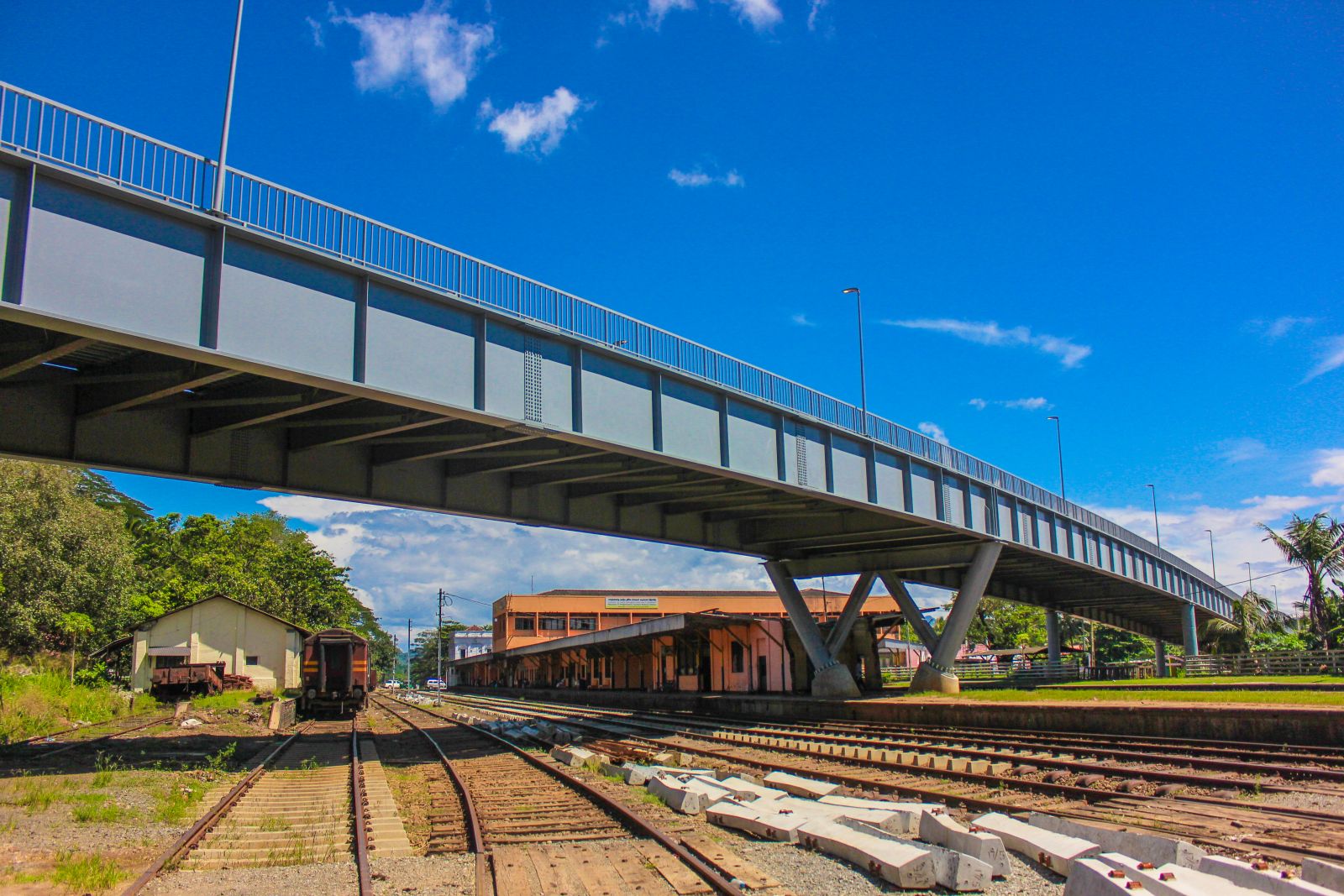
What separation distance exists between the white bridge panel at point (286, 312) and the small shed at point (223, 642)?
36393 mm

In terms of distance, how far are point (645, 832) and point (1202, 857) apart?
17.6 ft

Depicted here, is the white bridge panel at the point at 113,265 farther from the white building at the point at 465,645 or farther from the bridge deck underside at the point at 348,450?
the white building at the point at 465,645

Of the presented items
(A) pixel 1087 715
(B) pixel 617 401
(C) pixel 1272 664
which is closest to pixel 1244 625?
(C) pixel 1272 664

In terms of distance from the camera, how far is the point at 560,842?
9.90 m

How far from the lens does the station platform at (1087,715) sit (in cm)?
1769

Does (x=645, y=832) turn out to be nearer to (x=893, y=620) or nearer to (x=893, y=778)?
(x=893, y=778)

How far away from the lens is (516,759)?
61.8 feet

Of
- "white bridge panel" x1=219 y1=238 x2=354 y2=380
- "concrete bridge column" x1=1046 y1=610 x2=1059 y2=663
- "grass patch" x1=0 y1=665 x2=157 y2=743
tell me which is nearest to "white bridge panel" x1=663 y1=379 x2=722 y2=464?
"white bridge panel" x1=219 y1=238 x2=354 y2=380

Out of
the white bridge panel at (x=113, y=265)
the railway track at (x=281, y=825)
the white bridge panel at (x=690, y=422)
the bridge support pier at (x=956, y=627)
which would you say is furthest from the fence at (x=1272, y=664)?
the white bridge panel at (x=113, y=265)

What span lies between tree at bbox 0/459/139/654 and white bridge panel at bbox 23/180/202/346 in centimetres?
3159

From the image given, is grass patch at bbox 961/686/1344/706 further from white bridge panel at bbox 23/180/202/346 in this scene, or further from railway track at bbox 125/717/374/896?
white bridge panel at bbox 23/180/202/346

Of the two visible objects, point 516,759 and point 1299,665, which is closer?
point 516,759

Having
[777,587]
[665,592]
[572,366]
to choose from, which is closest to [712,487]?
[572,366]

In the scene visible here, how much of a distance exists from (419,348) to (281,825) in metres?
7.71
